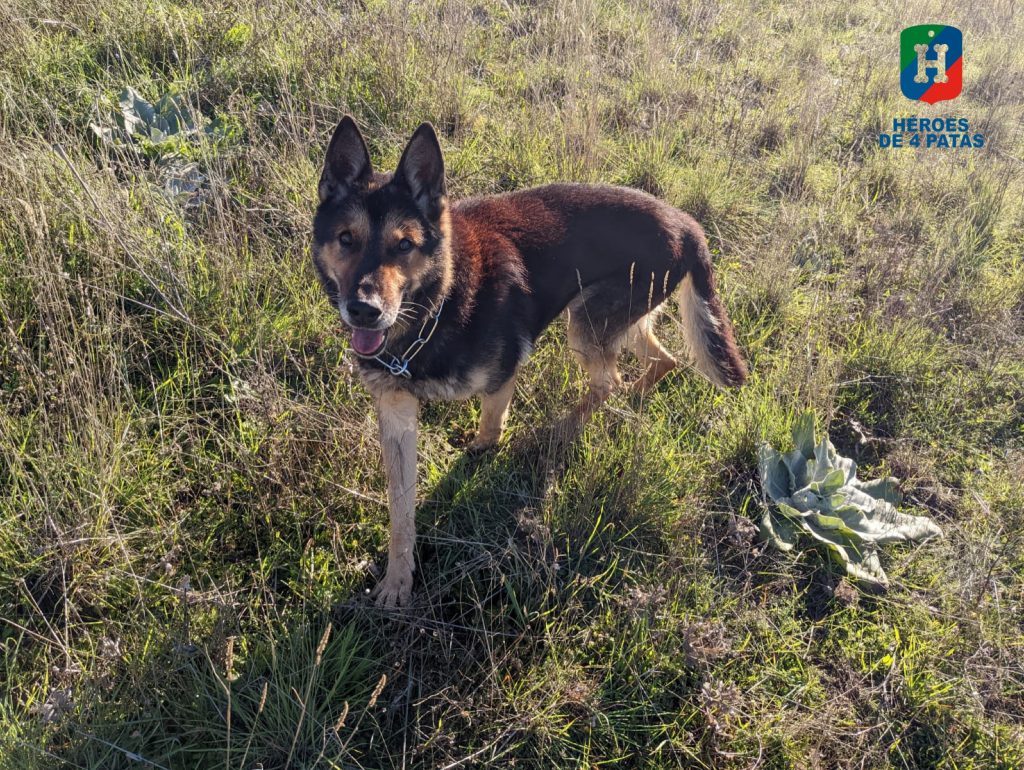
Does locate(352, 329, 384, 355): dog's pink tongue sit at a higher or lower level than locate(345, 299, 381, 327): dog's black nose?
lower

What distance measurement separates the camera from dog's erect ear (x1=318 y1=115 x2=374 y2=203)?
260cm

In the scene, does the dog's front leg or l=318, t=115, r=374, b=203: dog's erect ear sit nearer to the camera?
the dog's front leg

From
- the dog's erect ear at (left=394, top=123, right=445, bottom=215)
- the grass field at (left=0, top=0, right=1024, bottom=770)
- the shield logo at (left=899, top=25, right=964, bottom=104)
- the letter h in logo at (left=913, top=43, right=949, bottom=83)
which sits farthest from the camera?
the letter h in logo at (left=913, top=43, right=949, bottom=83)

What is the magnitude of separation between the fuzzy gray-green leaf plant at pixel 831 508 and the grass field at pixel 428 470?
10 centimetres

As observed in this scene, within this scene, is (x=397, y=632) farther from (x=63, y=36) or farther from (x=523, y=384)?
(x=63, y=36)

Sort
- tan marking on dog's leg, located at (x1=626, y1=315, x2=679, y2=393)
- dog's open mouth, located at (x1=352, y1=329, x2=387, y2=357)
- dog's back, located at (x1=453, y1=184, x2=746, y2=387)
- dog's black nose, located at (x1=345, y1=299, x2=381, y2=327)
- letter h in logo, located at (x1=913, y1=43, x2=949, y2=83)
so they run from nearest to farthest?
dog's black nose, located at (x1=345, y1=299, x2=381, y2=327)
dog's open mouth, located at (x1=352, y1=329, x2=387, y2=357)
dog's back, located at (x1=453, y1=184, x2=746, y2=387)
tan marking on dog's leg, located at (x1=626, y1=315, x2=679, y2=393)
letter h in logo, located at (x1=913, y1=43, x2=949, y2=83)

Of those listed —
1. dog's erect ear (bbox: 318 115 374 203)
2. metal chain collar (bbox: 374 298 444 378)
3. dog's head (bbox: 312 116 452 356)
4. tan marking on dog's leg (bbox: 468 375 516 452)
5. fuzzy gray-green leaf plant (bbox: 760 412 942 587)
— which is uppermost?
dog's erect ear (bbox: 318 115 374 203)

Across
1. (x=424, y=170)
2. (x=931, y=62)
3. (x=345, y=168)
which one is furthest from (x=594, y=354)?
(x=931, y=62)

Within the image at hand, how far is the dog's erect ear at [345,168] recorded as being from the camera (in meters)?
2.60

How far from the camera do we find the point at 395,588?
2484mm

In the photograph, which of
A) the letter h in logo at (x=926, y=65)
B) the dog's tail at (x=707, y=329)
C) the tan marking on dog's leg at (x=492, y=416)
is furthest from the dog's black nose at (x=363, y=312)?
the letter h in logo at (x=926, y=65)

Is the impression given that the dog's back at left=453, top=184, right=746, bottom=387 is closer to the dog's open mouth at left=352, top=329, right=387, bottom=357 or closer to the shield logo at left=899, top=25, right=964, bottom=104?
the dog's open mouth at left=352, top=329, right=387, bottom=357

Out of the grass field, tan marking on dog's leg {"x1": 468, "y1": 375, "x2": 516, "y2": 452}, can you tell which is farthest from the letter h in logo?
tan marking on dog's leg {"x1": 468, "y1": 375, "x2": 516, "y2": 452}

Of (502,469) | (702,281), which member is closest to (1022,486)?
(702,281)
